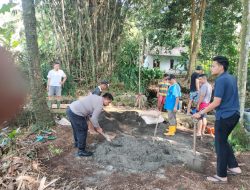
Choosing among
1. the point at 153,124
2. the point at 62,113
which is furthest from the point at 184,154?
the point at 62,113

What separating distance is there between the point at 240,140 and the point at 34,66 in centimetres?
432

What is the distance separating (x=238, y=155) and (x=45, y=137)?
371cm

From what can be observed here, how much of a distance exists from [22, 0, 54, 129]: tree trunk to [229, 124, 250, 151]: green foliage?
3.83m

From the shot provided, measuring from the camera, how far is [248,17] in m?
5.53

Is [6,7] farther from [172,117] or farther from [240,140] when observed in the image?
[172,117]

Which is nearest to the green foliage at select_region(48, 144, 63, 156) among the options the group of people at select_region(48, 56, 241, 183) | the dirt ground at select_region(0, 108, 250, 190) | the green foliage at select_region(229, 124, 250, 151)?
the dirt ground at select_region(0, 108, 250, 190)

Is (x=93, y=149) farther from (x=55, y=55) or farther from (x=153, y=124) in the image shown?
(x=55, y=55)

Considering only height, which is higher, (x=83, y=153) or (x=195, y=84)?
(x=195, y=84)

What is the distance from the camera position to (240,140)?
569cm

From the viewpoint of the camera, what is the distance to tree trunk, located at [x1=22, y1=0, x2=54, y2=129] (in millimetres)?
5625

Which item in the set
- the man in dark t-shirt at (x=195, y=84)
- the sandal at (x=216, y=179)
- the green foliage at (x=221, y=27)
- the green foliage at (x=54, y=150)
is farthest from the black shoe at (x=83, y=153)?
the green foliage at (x=221, y=27)

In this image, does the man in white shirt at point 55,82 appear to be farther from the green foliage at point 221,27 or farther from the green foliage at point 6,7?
the green foliage at point 221,27

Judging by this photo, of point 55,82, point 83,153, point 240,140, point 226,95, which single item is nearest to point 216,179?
point 226,95

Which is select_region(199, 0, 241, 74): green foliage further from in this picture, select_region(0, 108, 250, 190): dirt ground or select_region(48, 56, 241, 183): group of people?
select_region(0, 108, 250, 190): dirt ground
